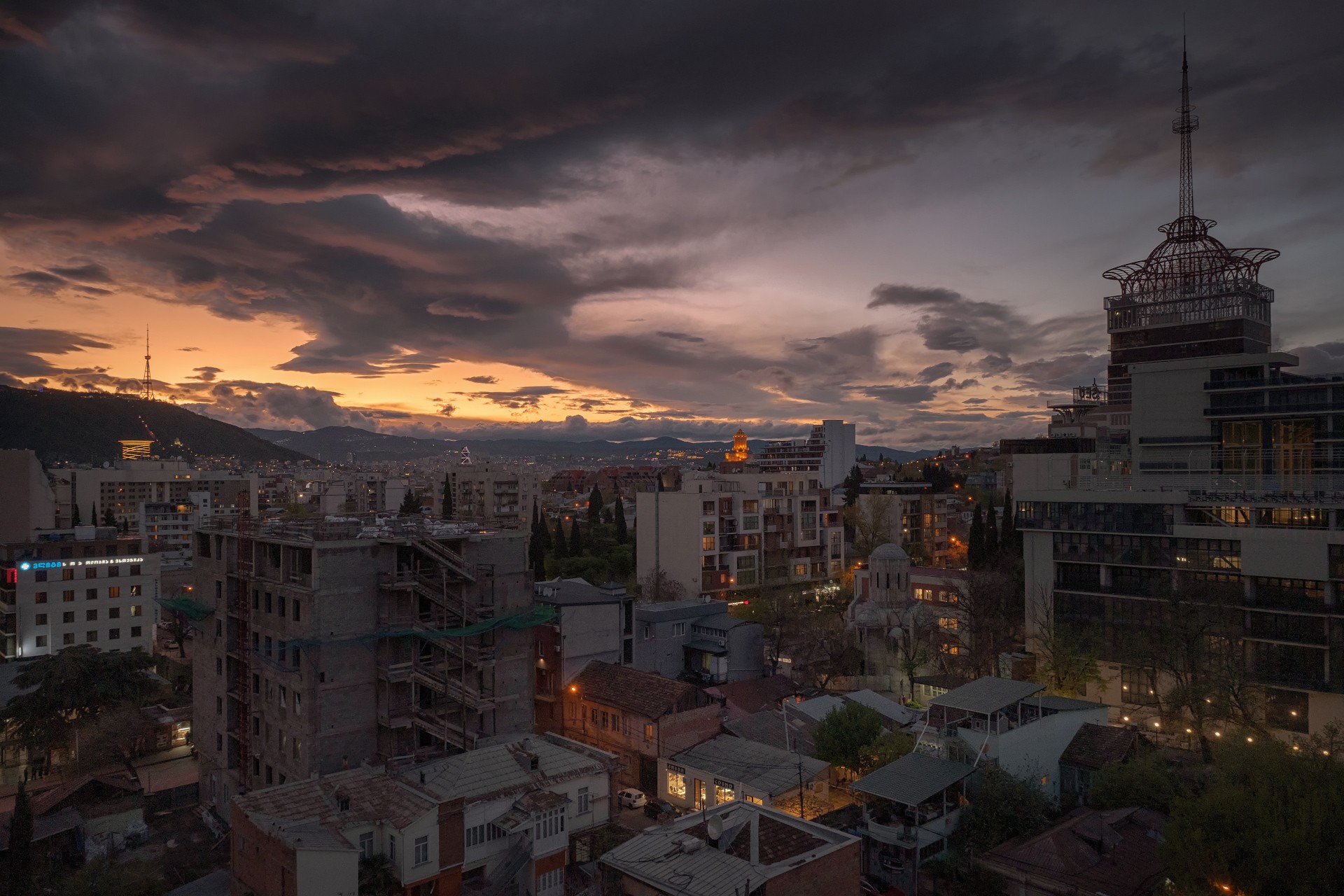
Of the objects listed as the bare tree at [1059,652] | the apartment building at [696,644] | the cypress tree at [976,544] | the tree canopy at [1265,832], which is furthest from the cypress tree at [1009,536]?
the tree canopy at [1265,832]

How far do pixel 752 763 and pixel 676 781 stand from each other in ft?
11.9

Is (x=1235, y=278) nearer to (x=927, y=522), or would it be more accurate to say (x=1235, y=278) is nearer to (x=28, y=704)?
(x=927, y=522)

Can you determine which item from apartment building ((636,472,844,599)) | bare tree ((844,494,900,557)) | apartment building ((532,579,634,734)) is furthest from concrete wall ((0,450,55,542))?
bare tree ((844,494,900,557))

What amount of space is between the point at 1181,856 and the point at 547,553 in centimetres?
5853

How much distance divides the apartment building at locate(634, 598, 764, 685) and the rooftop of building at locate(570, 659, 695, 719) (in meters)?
6.62

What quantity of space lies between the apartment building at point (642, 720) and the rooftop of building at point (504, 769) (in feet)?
13.7

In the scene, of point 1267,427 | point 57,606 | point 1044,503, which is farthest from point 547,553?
point 1267,427

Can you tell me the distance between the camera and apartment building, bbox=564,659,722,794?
3425 cm

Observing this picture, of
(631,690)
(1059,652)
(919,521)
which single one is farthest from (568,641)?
(919,521)

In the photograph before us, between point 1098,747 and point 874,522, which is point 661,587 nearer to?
point 874,522

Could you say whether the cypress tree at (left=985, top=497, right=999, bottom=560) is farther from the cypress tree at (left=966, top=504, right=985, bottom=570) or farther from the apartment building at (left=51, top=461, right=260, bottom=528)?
the apartment building at (left=51, top=461, right=260, bottom=528)

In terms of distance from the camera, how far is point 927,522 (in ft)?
315

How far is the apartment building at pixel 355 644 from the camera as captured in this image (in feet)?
98.4

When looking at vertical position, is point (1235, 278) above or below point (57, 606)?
above
